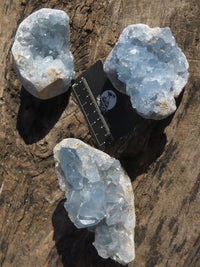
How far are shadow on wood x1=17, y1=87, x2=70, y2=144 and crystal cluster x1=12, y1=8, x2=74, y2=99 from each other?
0.12m

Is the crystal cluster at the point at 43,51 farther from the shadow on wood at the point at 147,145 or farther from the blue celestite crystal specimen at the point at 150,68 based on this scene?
the shadow on wood at the point at 147,145

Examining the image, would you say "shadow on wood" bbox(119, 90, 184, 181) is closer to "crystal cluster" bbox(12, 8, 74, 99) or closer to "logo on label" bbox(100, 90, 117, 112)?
"logo on label" bbox(100, 90, 117, 112)

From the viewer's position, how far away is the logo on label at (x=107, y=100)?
199cm

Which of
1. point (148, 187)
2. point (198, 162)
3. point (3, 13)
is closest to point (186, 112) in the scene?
point (198, 162)

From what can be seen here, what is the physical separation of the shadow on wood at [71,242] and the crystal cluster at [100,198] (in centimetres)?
21

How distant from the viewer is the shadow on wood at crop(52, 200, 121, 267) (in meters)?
2.05

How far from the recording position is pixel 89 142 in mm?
2025

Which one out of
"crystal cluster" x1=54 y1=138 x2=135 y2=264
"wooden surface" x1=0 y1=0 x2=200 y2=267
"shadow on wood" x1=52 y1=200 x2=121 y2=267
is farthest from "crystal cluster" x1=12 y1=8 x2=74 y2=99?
"shadow on wood" x1=52 y1=200 x2=121 y2=267

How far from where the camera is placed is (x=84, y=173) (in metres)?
1.83

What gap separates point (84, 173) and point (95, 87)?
0.52 meters

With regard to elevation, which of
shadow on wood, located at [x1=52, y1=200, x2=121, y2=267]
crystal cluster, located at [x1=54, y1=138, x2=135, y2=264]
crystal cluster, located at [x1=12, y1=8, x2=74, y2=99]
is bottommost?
shadow on wood, located at [x1=52, y1=200, x2=121, y2=267]

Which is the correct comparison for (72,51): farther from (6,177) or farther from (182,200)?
(182,200)

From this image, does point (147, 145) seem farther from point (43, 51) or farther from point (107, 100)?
point (43, 51)

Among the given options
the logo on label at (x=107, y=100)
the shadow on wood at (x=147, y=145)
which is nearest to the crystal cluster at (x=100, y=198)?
the shadow on wood at (x=147, y=145)
